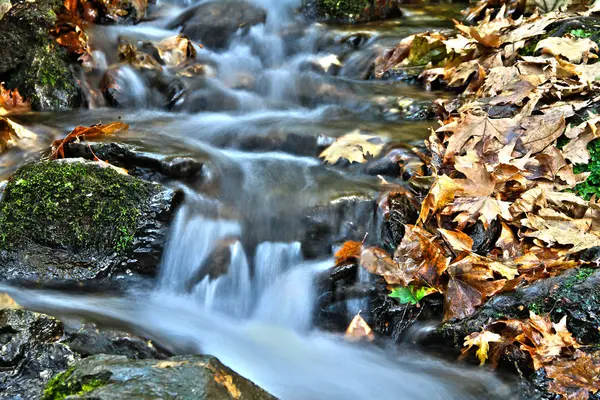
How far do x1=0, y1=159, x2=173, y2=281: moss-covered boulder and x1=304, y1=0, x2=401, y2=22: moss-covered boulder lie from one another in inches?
184

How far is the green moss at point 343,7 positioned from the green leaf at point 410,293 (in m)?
5.12

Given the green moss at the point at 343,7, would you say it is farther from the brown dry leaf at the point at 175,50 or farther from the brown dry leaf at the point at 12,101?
the brown dry leaf at the point at 12,101

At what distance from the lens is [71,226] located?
330 centimetres

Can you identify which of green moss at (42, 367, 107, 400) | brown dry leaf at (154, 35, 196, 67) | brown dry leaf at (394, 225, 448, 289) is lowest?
brown dry leaf at (394, 225, 448, 289)

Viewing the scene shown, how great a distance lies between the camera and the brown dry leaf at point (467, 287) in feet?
9.02

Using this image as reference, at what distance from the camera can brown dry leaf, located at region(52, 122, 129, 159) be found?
3.82 m

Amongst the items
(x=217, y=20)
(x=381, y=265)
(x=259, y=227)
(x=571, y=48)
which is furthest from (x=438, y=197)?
(x=217, y=20)

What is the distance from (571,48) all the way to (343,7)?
Result: 3764mm

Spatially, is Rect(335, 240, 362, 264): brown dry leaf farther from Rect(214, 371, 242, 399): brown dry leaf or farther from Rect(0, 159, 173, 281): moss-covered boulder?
Rect(214, 371, 242, 399): brown dry leaf

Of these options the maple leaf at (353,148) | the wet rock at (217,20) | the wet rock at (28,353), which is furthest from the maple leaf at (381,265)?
the wet rock at (217,20)

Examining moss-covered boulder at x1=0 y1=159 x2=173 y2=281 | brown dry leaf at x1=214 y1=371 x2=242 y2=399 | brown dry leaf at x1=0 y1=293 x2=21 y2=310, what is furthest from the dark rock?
brown dry leaf at x1=214 y1=371 x2=242 y2=399

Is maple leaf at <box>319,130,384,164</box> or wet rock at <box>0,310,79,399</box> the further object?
maple leaf at <box>319,130,384,164</box>

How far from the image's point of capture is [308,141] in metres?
4.35

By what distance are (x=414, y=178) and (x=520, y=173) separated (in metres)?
0.64
